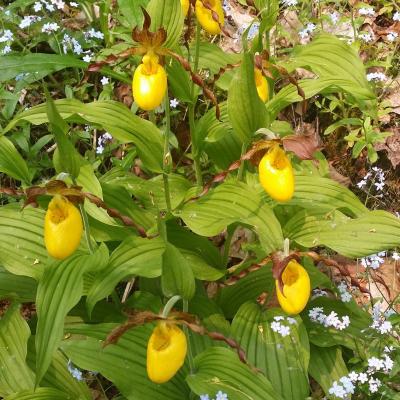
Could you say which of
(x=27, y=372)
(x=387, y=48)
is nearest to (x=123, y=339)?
(x=27, y=372)

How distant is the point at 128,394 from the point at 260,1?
1470 millimetres

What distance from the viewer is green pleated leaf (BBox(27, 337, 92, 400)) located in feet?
5.84

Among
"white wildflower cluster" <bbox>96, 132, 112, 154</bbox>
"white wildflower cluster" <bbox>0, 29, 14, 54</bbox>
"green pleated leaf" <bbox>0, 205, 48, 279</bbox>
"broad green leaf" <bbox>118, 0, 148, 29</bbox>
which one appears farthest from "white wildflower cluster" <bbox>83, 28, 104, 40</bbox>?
"green pleated leaf" <bbox>0, 205, 48, 279</bbox>

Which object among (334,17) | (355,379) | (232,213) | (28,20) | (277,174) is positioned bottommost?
(355,379)

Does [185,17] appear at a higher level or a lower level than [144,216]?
higher

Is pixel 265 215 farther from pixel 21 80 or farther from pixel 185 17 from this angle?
pixel 21 80

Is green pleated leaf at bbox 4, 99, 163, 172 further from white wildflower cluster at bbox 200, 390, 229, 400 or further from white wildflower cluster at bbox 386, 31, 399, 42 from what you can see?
white wildflower cluster at bbox 386, 31, 399, 42

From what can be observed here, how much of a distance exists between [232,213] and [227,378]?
1.62ft

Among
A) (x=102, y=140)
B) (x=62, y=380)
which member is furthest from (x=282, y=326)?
(x=102, y=140)

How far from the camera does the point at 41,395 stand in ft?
5.39

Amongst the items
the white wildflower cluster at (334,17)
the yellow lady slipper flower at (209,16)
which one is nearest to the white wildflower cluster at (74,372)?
the yellow lady slipper flower at (209,16)

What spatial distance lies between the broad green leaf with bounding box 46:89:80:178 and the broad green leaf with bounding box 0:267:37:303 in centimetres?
57

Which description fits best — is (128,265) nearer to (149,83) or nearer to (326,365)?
(149,83)

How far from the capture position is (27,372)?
5.68 feet
